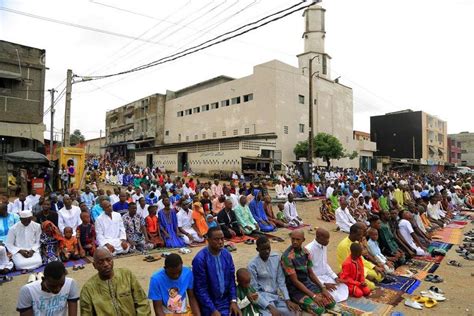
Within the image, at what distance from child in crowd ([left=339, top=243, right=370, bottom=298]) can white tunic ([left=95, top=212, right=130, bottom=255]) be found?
4919mm

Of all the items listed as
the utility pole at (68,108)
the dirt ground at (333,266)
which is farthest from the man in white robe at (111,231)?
the utility pole at (68,108)

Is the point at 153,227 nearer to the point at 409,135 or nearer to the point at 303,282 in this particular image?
the point at 303,282

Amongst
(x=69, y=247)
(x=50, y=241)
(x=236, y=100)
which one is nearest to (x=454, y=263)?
(x=69, y=247)

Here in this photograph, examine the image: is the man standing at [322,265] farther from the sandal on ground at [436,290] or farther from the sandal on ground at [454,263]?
the sandal on ground at [454,263]

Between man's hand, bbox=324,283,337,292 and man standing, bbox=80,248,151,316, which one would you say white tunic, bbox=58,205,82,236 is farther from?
man's hand, bbox=324,283,337,292

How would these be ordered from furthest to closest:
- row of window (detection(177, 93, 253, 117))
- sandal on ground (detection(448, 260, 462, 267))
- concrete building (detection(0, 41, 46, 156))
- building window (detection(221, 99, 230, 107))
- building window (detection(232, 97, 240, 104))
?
building window (detection(221, 99, 230, 107)), building window (detection(232, 97, 240, 104)), row of window (detection(177, 93, 253, 117)), concrete building (detection(0, 41, 46, 156)), sandal on ground (detection(448, 260, 462, 267))

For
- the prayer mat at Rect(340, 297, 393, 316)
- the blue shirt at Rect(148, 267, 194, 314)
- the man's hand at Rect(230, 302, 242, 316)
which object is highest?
the blue shirt at Rect(148, 267, 194, 314)

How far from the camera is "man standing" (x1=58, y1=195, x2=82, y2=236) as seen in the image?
7777 mm

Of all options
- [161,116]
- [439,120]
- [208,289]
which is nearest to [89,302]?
[208,289]

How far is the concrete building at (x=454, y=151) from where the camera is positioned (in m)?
62.8

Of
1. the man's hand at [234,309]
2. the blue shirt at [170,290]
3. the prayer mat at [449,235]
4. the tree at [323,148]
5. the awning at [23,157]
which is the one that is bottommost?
the prayer mat at [449,235]

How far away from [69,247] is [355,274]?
19.0 feet

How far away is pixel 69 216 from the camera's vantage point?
25.9 ft

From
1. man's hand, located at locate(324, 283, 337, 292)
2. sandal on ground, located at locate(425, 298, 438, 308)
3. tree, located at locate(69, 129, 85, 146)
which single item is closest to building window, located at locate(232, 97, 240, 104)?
man's hand, located at locate(324, 283, 337, 292)
